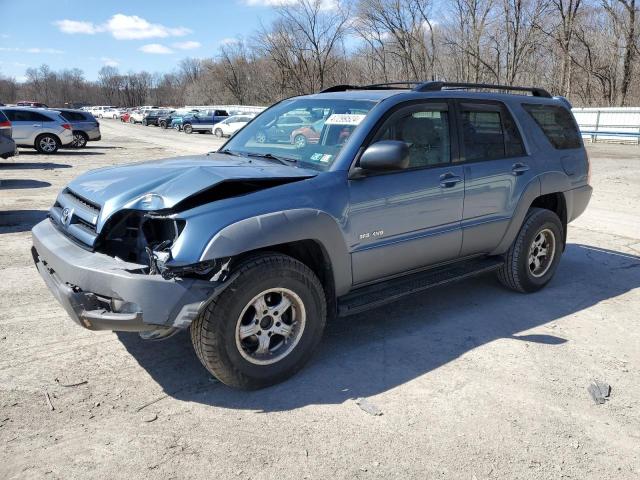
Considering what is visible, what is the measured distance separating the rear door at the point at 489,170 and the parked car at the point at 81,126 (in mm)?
21419

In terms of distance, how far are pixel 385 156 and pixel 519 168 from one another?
1.89 meters

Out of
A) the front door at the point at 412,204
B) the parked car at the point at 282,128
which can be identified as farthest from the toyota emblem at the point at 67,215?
the front door at the point at 412,204

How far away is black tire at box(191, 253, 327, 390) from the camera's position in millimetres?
3078

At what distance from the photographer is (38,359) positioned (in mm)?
3689

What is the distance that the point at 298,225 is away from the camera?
10.8 feet

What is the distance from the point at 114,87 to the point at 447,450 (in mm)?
152385

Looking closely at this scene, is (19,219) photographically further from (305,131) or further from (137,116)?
(137,116)

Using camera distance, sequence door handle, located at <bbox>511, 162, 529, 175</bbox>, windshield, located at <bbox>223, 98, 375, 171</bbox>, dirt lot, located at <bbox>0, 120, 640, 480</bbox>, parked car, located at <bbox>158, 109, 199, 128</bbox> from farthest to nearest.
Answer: parked car, located at <bbox>158, 109, 199, 128</bbox> → door handle, located at <bbox>511, 162, 529, 175</bbox> → windshield, located at <bbox>223, 98, 375, 171</bbox> → dirt lot, located at <bbox>0, 120, 640, 480</bbox>

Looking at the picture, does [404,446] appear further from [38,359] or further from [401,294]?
[38,359]

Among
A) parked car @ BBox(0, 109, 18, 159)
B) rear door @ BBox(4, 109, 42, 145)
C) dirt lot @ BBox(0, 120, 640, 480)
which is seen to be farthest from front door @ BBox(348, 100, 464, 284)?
rear door @ BBox(4, 109, 42, 145)

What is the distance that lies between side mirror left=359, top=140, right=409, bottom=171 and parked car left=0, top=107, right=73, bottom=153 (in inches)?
728

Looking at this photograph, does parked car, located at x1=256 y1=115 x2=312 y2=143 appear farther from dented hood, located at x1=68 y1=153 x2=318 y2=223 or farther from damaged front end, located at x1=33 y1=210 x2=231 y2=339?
damaged front end, located at x1=33 y1=210 x2=231 y2=339

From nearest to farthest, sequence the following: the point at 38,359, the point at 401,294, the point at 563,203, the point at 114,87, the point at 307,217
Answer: the point at 307,217 < the point at 38,359 < the point at 401,294 < the point at 563,203 < the point at 114,87

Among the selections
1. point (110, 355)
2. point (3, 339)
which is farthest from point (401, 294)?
point (3, 339)
